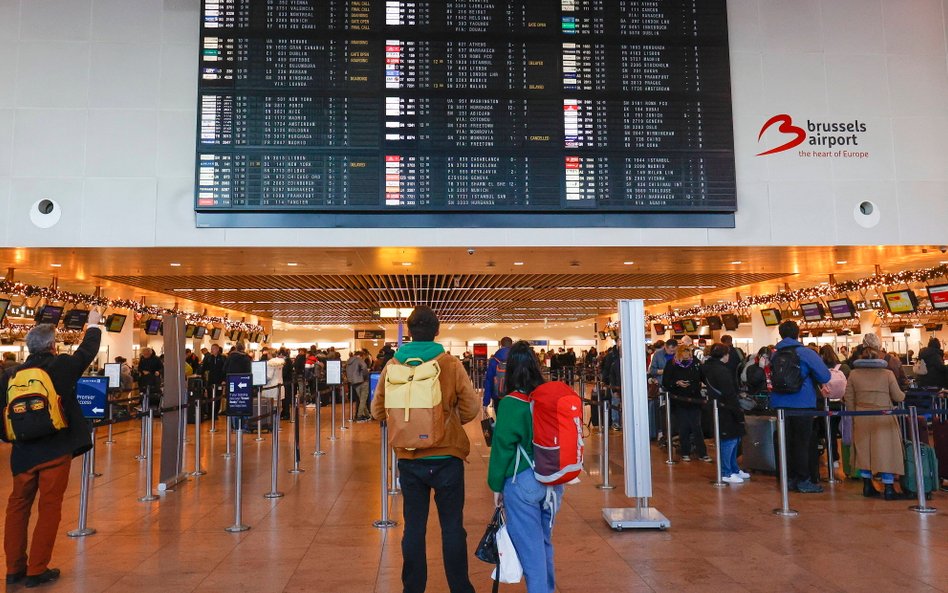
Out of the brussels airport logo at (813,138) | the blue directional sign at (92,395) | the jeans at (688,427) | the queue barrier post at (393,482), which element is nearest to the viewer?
the blue directional sign at (92,395)

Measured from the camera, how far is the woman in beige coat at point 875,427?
21.2 ft

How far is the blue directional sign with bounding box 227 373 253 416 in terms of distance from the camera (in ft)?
22.0

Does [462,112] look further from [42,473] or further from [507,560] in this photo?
[507,560]

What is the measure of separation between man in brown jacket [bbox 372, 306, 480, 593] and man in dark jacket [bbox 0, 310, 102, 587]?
2318mm

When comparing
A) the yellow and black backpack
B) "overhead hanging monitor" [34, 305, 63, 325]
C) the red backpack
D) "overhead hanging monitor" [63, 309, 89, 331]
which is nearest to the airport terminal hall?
the yellow and black backpack

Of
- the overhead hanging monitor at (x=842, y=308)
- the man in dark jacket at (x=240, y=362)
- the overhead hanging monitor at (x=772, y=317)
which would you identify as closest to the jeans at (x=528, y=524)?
the man in dark jacket at (x=240, y=362)

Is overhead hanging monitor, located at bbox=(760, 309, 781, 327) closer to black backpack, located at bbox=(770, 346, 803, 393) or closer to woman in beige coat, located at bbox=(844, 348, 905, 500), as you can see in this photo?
woman in beige coat, located at bbox=(844, 348, 905, 500)

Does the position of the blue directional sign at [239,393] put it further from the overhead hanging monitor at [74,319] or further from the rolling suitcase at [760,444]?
the overhead hanging monitor at [74,319]

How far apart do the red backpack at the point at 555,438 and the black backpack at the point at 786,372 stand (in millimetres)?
4241

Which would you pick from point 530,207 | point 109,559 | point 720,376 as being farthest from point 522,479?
point 530,207

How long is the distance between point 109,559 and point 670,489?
5276 millimetres

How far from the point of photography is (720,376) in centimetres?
781

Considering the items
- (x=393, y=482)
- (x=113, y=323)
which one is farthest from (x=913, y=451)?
(x=113, y=323)

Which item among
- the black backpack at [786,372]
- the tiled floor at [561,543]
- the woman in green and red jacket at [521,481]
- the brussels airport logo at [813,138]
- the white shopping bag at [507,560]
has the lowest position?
the tiled floor at [561,543]
